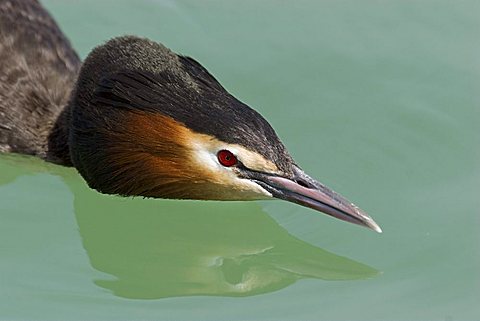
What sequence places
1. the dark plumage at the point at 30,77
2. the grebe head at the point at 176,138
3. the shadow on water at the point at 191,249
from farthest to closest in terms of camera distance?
the dark plumage at the point at 30,77
the shadow on water at the point at 191,249
the grebe head at the point at 176,138

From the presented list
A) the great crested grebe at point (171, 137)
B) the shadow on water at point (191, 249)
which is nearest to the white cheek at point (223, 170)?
the great crested grebe at point (171, 137)

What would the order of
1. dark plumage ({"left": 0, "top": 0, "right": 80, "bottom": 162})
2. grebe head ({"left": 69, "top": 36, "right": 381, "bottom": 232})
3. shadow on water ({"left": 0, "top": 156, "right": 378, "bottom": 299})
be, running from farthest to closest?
dark plumage ({"left": 0, "top": 0, "right": 80, "bottom": 162}) → shadow on water ({"left": 0, "top": 156, "right": 378, "bottom": 299}) → grebe head ({"left": 69, "top": 36, "right": 381, "bottom": 232})

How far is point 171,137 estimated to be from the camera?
8.13 m

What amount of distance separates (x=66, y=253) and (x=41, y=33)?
1712 mm

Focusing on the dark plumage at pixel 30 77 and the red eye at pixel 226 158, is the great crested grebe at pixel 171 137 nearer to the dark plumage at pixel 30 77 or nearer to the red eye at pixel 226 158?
A: the red eye at pixel 226 158

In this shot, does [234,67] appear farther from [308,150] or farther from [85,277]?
[85,277]

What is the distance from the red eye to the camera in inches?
318

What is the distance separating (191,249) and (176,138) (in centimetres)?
89

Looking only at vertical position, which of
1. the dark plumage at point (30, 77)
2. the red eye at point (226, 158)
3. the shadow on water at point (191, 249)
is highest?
the dark plumage at point (30, 77)

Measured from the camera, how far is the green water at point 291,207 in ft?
27.2

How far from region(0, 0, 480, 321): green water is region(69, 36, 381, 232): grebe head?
43cm

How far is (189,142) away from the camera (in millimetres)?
8109

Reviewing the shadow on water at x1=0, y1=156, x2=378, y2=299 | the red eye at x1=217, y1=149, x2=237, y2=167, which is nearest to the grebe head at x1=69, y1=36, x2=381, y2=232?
the red eye at x1=217, y1=149, x2=237, y2=167

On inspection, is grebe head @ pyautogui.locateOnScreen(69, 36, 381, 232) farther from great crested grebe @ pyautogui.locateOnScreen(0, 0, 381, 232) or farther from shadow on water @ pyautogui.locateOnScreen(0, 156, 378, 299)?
shadow on water @ pyautogui.locateOnScreen(0, 156, 378, 299)
